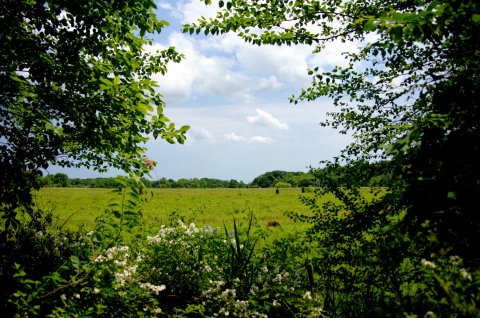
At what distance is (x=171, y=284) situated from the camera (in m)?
5.11

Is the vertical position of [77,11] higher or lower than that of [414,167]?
higher

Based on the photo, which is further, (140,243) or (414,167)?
(140,243)

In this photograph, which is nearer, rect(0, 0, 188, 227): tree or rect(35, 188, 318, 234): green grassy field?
rect(0, 0, 188, 227): tree

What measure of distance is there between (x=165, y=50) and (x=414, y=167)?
6234 millimetres

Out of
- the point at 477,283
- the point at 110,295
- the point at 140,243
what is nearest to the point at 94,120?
the point at 110,295

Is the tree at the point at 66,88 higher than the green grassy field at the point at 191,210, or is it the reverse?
the tree at the point at 66,88

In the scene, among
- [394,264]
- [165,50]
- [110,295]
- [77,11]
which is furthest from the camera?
[165,50]

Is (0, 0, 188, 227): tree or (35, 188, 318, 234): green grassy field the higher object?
(0, 0, 188, 227): tree

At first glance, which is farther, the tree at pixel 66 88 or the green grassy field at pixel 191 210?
the green grassy field at pixel 191 210

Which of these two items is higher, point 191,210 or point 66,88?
point 66,88

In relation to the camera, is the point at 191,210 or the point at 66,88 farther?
the point at 191,210

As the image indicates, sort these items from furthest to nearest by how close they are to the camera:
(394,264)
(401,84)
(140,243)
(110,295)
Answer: (140,243)
(401,84)
(110,295)
(394,264)

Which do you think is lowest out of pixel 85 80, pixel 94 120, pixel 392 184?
pixel 392 184

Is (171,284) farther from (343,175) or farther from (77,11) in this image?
(77,11)
